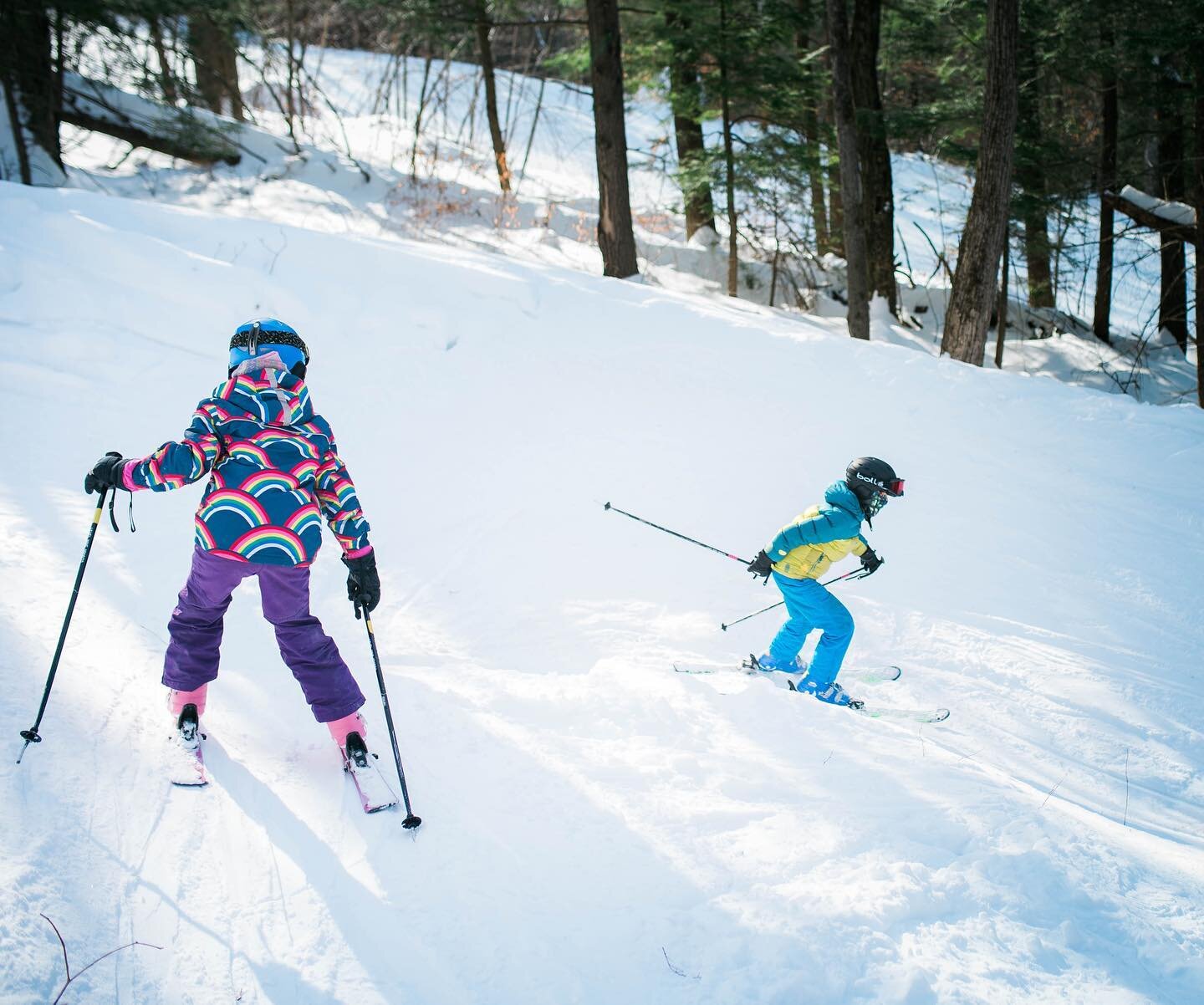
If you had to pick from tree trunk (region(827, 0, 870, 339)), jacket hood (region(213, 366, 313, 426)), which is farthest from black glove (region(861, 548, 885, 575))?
tree trunk (region(827, 0, 870, 339))

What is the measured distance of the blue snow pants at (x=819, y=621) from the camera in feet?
16.2

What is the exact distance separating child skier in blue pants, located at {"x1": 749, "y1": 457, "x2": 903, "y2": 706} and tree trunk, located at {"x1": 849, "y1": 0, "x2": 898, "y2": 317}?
31.8ft

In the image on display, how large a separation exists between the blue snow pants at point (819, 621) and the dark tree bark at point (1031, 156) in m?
11.7

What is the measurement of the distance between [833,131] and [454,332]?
9.48 metres

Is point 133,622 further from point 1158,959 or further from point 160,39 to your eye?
point 160,39

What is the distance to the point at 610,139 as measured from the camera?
37.2 ft

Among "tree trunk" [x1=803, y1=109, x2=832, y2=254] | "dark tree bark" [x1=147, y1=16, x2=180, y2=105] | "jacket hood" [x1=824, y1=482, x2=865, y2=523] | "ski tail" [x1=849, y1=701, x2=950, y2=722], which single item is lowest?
"ski tail" [x1=849, y1=701, x2=950, y2=722]

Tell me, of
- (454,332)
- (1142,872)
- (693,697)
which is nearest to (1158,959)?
(1142,872)

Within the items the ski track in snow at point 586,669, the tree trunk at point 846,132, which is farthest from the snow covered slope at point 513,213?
the ski track in snow at point 586,669

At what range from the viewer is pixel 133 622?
462cm

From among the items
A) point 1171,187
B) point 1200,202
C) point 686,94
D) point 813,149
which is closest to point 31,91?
point 686,94

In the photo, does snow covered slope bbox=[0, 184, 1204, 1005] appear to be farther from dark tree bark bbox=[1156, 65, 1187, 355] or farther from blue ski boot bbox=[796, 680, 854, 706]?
dark tree bark bbox=[1156, 65, 1187, 355]

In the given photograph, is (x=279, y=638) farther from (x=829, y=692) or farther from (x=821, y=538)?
(x=829, y=692)

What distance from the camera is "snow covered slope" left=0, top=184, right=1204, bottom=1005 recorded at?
2.76m
